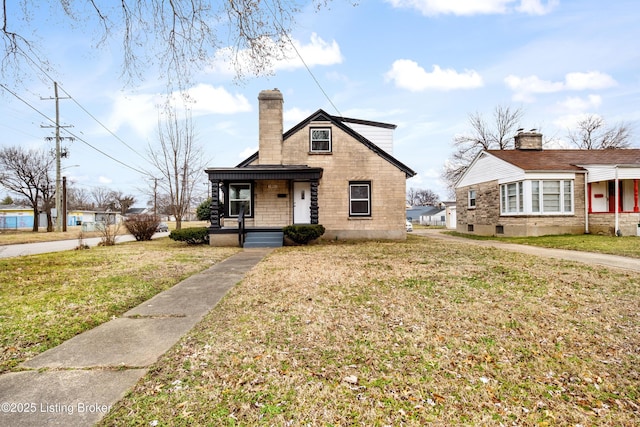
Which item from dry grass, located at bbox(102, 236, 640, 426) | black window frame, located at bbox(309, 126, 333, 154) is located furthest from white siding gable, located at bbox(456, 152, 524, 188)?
dry grass, located at bbox(102, 236, 640, 426)

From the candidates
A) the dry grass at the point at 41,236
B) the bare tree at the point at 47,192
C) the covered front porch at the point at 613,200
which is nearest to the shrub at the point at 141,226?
the dry grass at the point at 41,236

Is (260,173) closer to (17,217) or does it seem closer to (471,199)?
(471,199)

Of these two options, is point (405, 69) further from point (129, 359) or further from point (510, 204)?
point (129, 359)

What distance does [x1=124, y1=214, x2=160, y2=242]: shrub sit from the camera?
1788 centimetres

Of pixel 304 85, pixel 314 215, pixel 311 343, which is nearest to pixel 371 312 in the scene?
pixel 311 343

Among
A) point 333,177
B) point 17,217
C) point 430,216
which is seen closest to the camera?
point 333,177

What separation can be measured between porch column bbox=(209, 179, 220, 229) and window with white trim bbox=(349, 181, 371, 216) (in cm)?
595

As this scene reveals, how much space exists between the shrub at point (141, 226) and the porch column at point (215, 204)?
20.8 ft

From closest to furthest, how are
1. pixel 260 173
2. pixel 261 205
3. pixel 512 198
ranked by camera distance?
pixel 260 173, pixel 261 205, pixel 512 198

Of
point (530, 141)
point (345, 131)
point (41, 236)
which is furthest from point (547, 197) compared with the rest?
point (41, 236)

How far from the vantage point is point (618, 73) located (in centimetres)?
1387

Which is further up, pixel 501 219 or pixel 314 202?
pixel 314 202

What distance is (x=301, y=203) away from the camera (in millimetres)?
15148

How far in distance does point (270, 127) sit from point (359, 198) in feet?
17.3
